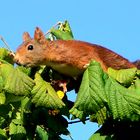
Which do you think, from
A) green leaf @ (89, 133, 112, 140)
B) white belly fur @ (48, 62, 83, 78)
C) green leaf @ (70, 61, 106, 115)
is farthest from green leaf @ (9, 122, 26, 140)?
white belly fur @ (48, 62, 83, 78)

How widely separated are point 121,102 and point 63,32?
150cm

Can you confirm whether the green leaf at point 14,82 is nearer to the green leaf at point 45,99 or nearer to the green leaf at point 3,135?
the green leaf at point 45,99

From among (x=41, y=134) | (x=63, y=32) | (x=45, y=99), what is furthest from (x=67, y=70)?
(x=45, y=99)

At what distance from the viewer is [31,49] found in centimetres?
470

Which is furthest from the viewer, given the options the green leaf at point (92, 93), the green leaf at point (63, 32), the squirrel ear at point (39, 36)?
the squirrel ear at point (39, 36)

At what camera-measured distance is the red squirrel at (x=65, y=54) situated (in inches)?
164

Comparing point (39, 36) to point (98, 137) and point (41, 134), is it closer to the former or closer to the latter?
point (41, 134)

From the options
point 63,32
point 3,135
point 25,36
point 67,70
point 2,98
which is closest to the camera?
point 2,98

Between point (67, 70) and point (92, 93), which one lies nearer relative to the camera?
point (92, 93)

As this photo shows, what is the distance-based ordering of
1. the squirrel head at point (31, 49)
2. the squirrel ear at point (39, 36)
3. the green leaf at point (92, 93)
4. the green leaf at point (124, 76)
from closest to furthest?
the green leaf at point (92, 93), the green leaf at point (124, 76), the squirrel head at point (31, 49), the squirrel ear at point (39, 36)

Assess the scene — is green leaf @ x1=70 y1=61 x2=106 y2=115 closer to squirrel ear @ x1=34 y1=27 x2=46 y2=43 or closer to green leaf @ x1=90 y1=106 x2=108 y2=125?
green leaf @ x1=90 y1=106 x2=108 y2=125

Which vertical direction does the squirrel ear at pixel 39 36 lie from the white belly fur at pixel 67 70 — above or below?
above

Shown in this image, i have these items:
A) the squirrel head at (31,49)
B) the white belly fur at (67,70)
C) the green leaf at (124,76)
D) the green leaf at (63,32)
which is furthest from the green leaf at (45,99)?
the green leaf at (63,32)

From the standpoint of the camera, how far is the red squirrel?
4157 mm
